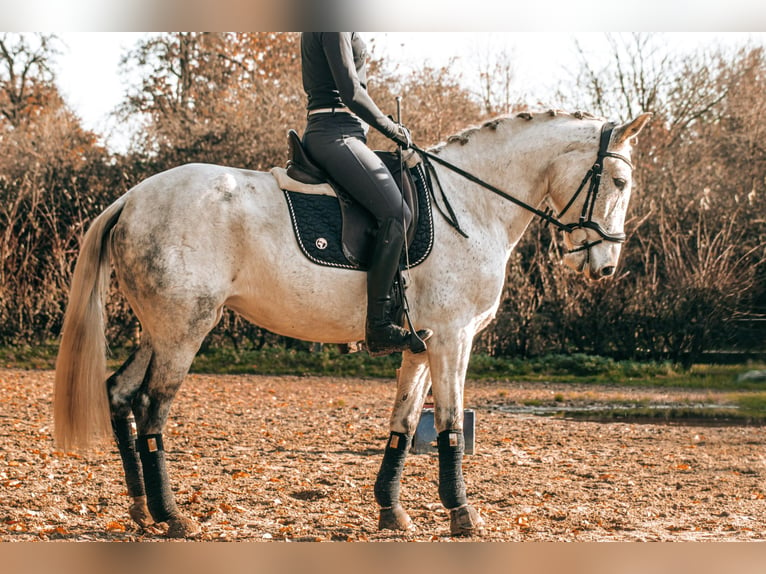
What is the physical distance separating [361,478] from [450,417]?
181cm

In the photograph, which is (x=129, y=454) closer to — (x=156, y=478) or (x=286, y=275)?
(x=156, y=478)

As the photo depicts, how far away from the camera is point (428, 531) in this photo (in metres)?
5.12

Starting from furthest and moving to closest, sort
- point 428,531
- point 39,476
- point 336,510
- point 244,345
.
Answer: point 244,345 < point 39,476 < point 336,510 < point 428,531

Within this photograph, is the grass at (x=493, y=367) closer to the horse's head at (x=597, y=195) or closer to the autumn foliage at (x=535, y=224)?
the autumn foliage at (x=535, y=224)

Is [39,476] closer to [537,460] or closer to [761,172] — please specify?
[537,460]

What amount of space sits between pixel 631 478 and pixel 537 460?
913mm

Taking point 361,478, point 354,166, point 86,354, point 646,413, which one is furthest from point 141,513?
point 646,413

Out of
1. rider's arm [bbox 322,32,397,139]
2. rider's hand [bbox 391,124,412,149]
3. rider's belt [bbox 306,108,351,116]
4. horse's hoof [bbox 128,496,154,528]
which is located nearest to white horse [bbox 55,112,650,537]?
horse's hoof [bbox 128,496,154,528]

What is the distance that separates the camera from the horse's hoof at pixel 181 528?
472cm

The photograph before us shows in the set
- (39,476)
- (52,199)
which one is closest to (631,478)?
(39,476)

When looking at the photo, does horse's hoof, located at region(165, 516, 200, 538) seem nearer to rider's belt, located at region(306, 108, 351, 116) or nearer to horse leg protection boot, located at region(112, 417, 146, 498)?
horse leg protection boot, located at region(112, 417, 146, 498)

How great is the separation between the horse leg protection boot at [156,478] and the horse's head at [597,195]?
2704mm

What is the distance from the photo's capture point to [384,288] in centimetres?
487

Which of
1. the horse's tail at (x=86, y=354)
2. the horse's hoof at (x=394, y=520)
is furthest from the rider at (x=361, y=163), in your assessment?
the horse's tail at (x=86, y=354)
